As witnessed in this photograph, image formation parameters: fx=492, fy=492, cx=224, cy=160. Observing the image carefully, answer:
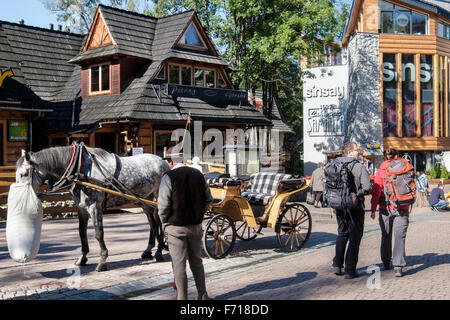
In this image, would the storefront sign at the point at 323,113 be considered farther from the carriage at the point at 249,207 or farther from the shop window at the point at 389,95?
the carriage at the point at 249,207

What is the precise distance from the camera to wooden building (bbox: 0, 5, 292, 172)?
2077 cm

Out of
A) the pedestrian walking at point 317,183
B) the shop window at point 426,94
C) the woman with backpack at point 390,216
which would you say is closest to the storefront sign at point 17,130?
the pedestrian walking at point 317,183

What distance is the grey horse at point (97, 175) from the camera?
7332 mm

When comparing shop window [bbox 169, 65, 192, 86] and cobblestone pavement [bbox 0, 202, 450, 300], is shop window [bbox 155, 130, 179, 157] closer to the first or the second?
shop window [bbox 169, 65, 192, 86]

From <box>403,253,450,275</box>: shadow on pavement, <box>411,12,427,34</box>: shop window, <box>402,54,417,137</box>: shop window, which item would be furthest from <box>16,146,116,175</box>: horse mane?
<box>411,12,427,34</box>: shop window

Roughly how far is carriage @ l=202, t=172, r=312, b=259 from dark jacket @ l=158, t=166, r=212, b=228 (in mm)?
2721

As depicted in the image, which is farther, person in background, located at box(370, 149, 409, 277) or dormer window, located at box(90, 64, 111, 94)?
dormer window, located at box(90, 64, 111, 94)

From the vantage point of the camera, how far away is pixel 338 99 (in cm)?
3869

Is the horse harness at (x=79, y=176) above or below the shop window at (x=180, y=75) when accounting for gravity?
below

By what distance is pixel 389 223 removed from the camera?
7887 mm

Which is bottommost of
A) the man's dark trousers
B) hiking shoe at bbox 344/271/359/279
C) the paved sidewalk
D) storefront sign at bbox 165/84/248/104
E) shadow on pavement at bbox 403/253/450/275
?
shadow on pavement at bbox 403/253/450/275

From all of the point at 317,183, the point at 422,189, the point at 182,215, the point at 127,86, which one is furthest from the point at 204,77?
the point at 182,215

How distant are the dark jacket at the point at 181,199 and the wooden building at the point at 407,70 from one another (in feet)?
99.8
